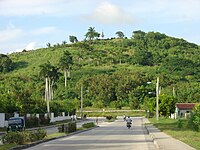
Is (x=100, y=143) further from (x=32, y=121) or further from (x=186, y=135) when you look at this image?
(x=32, y=121)

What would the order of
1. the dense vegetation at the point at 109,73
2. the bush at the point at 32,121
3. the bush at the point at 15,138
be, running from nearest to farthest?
the bush at the point at 15,138 < the bush at the point at 32,121 < the dense vegetation at the point at 109,73

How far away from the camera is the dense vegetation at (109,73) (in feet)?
379

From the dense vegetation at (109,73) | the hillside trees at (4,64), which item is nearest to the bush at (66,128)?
the dense vegetation at (109,73)

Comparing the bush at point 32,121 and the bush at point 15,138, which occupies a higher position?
the bush at point 32,121

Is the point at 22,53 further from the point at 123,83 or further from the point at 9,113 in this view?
the point at 9,113

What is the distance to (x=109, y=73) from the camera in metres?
148

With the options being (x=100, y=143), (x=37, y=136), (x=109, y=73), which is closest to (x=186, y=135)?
(x=100, y=143)

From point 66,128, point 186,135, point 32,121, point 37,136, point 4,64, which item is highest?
point 4,64

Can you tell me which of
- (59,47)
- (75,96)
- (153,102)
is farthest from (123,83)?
(59,47)

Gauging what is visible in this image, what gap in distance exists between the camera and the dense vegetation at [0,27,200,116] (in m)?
115

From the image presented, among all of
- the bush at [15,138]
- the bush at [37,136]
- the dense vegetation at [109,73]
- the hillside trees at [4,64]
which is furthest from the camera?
the hillside trees at [4,64]

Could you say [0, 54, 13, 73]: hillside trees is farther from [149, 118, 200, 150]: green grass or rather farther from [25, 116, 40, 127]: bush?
[149, 118, 200, 150]: green grass

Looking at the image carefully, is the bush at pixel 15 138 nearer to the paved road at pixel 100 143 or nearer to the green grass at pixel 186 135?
the paved road at pixel 100 143

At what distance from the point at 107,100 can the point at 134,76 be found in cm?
1165
